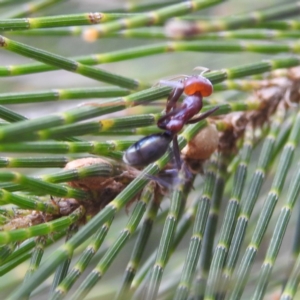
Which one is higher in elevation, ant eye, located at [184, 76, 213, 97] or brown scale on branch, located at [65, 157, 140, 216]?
ant eye, located at [184, 76, 213, 97]

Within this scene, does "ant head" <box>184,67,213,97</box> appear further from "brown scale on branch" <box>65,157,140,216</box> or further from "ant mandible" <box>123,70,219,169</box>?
"brown scale on branch" <box>65,157,140,216</box>

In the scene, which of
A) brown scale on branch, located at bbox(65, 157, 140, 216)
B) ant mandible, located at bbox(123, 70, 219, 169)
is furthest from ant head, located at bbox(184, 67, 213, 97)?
brown scale on branch, located at bbox(65, 157, 140, 216)

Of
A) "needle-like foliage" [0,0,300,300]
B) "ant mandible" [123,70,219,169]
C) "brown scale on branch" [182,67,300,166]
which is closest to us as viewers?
"needle-like foliage" [0,0,300,300]

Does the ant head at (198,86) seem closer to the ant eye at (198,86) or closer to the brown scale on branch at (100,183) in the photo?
the ant eye at (198,86)

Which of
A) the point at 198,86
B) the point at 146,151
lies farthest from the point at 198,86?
the point at 146,151

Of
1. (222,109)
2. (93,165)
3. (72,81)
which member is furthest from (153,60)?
(93,165)

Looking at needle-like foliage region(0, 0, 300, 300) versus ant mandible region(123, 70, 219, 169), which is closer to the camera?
needle-like foliage region(0, 0, 300, 300)

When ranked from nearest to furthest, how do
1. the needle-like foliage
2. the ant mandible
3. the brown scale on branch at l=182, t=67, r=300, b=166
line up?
the needle-like foliage → the ant mandible → the brown scale on branch at l=182, t=67, r=300, b=166

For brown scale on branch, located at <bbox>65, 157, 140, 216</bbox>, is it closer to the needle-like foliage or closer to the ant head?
Answer: the needle-like foliage

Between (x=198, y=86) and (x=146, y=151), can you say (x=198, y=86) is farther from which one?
(x=146, y=151)
